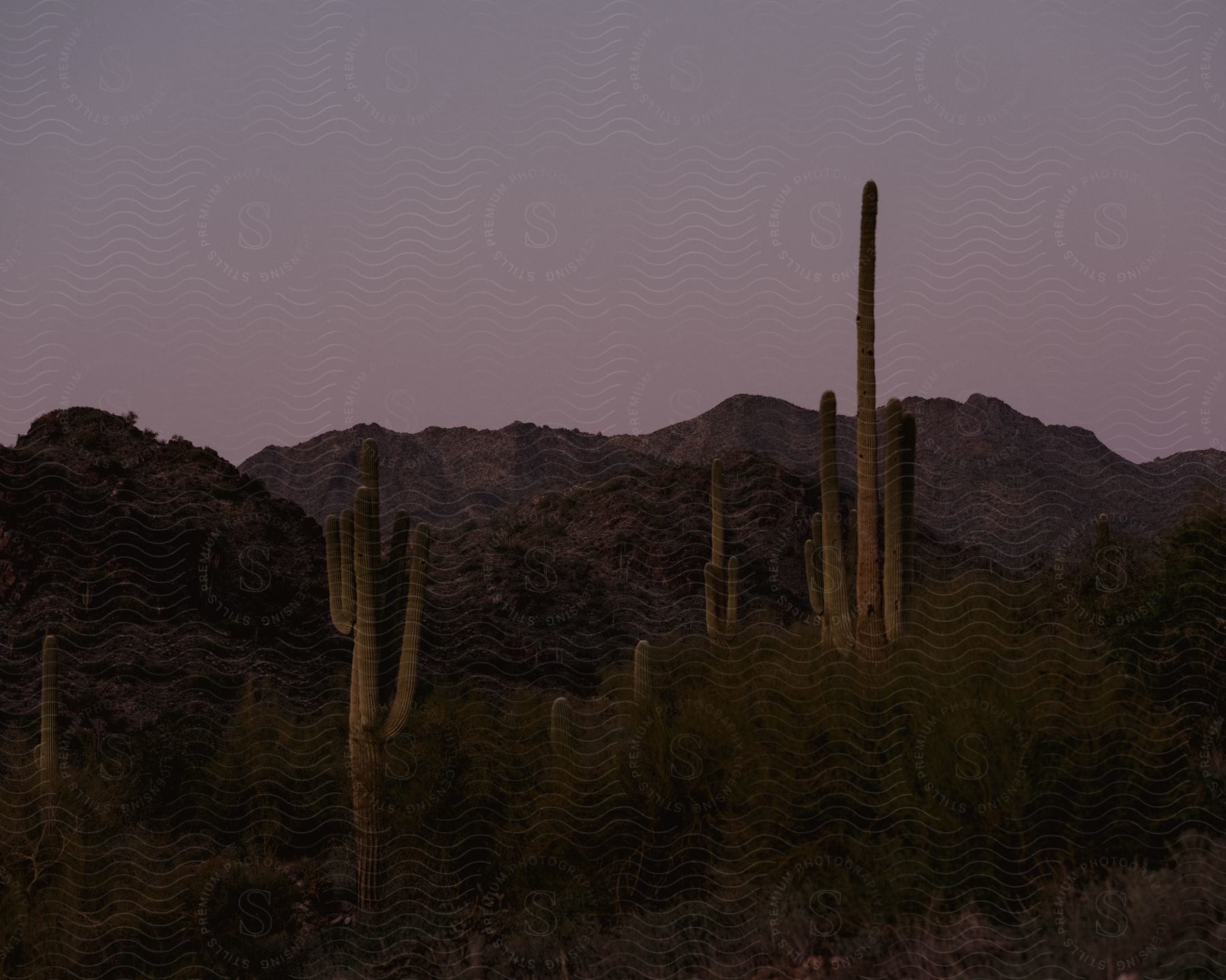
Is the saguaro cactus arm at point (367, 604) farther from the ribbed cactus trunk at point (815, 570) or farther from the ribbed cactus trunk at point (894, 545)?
the ribbed cactus trunk at point (894, 545)

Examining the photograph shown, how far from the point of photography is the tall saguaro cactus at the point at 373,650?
47.5 feet

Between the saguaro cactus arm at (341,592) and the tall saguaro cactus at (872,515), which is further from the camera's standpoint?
the saguaro cactus arm at (341,592)

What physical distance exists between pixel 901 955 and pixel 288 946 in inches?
276

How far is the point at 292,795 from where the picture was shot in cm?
1716

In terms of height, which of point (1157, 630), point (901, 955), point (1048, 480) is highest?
point (1048, 480)

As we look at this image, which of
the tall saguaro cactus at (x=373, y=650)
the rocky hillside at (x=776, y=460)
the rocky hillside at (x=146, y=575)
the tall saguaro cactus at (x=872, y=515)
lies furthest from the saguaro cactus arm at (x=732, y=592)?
the rocky hillside at (x=776, y=460)

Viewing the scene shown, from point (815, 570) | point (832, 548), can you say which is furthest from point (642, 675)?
point (815, 570)

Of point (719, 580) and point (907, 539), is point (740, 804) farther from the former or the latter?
point (719, 580)

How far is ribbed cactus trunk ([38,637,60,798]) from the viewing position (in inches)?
663

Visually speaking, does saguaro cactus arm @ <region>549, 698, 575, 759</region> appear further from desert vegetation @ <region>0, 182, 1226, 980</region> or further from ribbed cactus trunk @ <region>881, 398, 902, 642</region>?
ribbed cactus trunk @ <region>881, 398, 902, 642</region>

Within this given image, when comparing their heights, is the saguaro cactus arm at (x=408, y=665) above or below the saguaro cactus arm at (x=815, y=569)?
below

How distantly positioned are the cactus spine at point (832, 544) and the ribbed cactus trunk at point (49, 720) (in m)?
10.5

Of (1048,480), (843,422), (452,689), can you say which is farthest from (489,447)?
(452,689)

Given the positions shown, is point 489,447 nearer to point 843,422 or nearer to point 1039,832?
point 843,422
